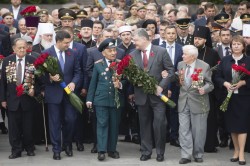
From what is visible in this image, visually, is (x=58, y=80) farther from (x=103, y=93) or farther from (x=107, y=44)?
(x=107, y=44)

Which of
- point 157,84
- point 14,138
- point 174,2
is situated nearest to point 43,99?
point 14,138

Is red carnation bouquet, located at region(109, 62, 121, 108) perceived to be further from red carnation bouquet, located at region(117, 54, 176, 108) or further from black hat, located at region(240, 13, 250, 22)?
black hat, located at region(240, 13, 250, 22)

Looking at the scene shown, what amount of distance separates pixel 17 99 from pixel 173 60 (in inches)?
131

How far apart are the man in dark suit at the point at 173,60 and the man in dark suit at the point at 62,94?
204 centimetres

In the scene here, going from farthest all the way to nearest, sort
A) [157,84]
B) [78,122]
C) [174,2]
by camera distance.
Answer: [174,2] → [78,122] → [157,84]

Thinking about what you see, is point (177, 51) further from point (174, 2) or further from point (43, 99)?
point (174, 2)

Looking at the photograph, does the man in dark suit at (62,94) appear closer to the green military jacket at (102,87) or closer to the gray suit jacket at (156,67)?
the green military jacket at (102,87)

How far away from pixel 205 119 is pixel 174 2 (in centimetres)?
1743

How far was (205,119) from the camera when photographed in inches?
571

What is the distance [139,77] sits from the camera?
14211 mm

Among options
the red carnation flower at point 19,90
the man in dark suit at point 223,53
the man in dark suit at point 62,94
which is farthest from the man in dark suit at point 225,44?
the red carnation flower at point 19,90

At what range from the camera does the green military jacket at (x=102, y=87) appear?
48.0ft

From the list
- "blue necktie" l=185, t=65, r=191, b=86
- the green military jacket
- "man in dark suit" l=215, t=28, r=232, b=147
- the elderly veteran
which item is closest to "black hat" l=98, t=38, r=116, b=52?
the green military jacket

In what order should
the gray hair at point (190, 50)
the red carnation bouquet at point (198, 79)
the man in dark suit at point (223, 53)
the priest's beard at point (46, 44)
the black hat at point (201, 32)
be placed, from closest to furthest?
1. the red carnation bouquet at point (198, 79)
2. the gray hair at point (190, 50)
3. the black hat at point (201, 32)
4. the priest's beard at point (46, 44)
5. the man in dark suit at point (223, 53)
